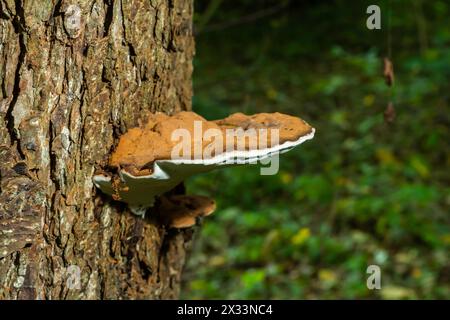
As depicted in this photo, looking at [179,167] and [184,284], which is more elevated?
[179,167]

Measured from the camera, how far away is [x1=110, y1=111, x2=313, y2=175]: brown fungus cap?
5.53 ft

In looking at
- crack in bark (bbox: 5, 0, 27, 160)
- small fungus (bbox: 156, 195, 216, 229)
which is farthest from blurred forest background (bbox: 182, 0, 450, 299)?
crack in bark (bbox: 5, 0, 27, 160)

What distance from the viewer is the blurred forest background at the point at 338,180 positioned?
169 inches

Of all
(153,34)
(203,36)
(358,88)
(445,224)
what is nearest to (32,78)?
(153,34)

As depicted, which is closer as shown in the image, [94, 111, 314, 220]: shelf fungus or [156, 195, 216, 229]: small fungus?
[94, 111, 314, 220]: shelf fungus

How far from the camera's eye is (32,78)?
5.72 feet

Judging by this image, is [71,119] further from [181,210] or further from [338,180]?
[338,180]

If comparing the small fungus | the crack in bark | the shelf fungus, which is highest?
the crack in bark

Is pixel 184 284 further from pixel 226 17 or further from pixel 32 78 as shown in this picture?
pixel 226 17

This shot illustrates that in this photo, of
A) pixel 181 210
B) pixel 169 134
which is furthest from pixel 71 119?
pixel 181 210

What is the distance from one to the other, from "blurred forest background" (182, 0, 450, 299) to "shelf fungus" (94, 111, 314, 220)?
57.1 inches

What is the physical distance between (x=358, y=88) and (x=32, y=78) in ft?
21.4

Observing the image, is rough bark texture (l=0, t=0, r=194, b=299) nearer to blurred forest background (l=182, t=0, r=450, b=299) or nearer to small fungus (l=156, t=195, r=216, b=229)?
small fungus (l=156, t=195, r=216, b=229)

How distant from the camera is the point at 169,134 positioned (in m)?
1.79
